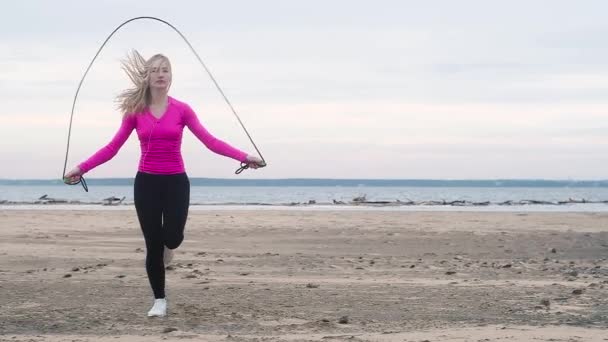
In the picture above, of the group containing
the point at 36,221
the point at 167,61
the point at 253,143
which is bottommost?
the point at 36,221

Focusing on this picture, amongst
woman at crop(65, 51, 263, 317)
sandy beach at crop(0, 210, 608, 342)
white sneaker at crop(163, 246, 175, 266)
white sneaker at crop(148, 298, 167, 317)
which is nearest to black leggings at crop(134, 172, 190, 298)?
woman at crop(65, 51, 263, 317)

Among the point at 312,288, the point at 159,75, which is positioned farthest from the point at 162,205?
the point at 312,288

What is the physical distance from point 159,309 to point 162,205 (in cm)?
84

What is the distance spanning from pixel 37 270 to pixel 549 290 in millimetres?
6033

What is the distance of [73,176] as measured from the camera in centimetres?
653

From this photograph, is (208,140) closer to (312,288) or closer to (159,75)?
(159,75)

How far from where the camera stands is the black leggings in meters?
6.53

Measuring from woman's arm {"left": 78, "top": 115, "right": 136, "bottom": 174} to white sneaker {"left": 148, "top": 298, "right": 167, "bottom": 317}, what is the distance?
120cm

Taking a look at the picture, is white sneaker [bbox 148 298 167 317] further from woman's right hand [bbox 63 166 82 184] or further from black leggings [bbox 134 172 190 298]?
woman's right hand [bbox 63 166 82 184]

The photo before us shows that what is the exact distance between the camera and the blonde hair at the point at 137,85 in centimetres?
663

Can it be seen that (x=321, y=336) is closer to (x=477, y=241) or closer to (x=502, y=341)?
(x=502, y=341)

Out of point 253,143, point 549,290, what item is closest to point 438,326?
point 253,143

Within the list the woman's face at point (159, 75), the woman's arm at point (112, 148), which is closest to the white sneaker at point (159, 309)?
the woman's arm at point (112, 148)

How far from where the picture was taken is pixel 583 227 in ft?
72.9
